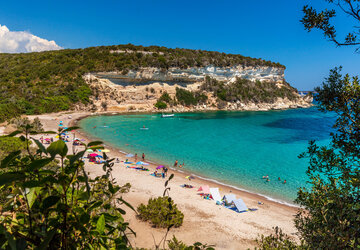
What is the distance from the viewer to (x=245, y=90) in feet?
241

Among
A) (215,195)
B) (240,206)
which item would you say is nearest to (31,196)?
(240,206)

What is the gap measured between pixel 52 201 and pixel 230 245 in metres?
9.75

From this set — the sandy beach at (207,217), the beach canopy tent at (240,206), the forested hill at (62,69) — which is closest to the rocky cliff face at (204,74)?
the forested hill at (62,69)

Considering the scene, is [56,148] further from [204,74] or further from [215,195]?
[204,74]

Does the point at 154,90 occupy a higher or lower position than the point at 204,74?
lower

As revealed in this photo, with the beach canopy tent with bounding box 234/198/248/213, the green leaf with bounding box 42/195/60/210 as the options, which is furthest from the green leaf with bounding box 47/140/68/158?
the beach canopy tent with bounding box 234/198/248/213

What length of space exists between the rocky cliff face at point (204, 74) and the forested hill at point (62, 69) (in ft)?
4.94

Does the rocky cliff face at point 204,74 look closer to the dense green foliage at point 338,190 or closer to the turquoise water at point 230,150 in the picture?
the turquoise water at point 230,150

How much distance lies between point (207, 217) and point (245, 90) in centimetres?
6871

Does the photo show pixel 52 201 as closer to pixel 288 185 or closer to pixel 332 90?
pixel 332 90

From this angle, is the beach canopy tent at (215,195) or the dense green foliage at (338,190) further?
the beach canopy tent at (215,195)

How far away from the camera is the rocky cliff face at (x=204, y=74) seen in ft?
181

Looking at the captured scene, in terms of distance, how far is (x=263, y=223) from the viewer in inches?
436

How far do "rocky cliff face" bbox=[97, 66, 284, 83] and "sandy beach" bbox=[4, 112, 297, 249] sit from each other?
41633mm
